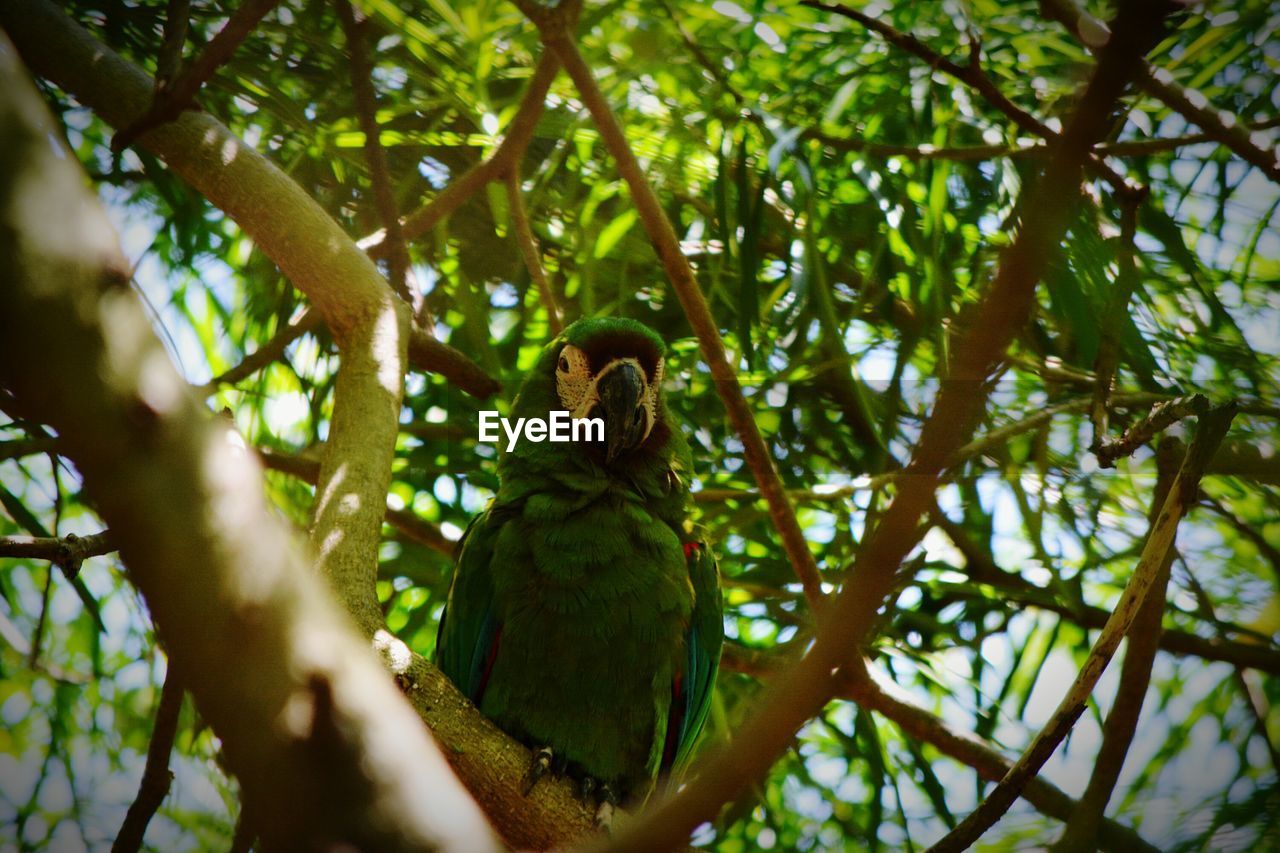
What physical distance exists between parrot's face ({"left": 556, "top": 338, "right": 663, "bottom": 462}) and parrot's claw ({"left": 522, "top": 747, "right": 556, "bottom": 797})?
674 mm

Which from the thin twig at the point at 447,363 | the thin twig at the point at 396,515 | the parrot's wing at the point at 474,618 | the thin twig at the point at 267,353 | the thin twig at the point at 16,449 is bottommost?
the parrot's wing at the point at 474,618

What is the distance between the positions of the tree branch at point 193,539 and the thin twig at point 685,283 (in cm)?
131

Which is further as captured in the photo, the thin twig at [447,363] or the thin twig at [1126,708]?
the thin twig at [447,363]

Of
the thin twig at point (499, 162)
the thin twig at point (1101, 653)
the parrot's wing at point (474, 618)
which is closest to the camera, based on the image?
the thin twig at point (1101, 653)

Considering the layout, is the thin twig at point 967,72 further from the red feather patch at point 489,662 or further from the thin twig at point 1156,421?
the red feather patch at point 489,662

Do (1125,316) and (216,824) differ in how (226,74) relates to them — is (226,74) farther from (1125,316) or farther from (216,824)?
(1125,316)

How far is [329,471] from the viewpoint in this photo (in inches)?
64.3

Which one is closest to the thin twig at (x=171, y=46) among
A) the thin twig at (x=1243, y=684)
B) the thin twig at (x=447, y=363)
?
the thin twig at (x=447, y=363)

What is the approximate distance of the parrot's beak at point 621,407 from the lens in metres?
2.11

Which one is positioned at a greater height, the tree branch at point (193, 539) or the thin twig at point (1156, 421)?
the thin twig at point (1156, 421)

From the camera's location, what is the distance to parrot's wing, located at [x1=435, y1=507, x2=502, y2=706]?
2.02 meters

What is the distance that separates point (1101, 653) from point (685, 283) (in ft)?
3.76

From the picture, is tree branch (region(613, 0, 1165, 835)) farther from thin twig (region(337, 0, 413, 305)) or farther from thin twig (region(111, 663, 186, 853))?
thin twig (region(337, 0, 413, 305))

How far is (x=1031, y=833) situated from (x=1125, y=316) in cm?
103
